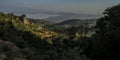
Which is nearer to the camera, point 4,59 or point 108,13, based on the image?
point 4,59

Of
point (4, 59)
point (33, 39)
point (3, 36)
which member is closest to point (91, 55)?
point (3, 36)

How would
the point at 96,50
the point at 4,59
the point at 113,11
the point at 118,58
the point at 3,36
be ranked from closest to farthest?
the point at 4,59, the point at 118,58, the point at 96,50, the point at 113,11, the point at 3,36

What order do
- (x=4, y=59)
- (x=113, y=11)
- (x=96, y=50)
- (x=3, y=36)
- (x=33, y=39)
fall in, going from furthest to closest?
(x=33, y=39), (x=3, y=36), (x=113, y=11), (x=96, y=50), (x=4, y=59)

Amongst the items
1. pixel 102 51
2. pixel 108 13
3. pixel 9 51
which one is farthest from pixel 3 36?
pixel 9 51

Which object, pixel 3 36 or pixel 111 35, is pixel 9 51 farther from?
pixel 3 36

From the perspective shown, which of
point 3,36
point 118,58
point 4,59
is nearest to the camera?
point 4,59

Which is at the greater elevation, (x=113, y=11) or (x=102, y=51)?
(x=113, y=11)

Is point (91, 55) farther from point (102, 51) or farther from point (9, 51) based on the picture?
point (9, 51)

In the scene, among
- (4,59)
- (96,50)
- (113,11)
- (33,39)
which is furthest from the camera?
(33,39)

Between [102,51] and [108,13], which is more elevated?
[108,13]
